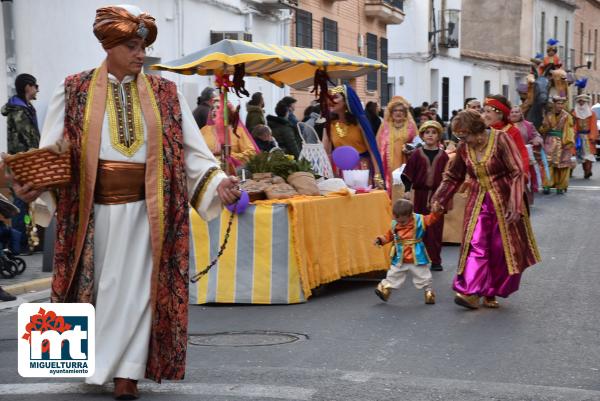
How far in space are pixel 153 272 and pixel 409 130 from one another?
7.76 metres

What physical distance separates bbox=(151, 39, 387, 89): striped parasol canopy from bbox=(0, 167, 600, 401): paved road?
2.18 metres

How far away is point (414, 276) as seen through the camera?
1027cm

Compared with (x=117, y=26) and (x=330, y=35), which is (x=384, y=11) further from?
(x=117, y=26)

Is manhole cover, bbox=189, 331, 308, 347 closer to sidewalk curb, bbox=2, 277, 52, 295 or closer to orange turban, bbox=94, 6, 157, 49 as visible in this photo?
orange turban, bbox=94, 6, 157, 49

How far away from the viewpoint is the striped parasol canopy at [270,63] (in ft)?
37.3

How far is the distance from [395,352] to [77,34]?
10389 millimetres

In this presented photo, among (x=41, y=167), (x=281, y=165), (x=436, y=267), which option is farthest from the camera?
(x=436, y=267)

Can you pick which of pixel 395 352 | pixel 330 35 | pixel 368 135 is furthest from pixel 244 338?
pixel 330 35

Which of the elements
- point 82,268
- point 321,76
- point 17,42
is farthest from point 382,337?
point 17,42

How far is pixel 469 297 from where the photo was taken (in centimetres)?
978

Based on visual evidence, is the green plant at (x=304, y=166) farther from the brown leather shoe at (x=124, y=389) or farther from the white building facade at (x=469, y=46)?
the white building facade at (x=469, y=46)

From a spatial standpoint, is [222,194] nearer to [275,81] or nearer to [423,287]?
[423,287]

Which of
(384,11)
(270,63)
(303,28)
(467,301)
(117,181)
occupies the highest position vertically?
(384,11)

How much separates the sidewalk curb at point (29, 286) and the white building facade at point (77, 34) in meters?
4.01
